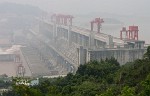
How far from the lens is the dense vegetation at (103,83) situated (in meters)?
5.08

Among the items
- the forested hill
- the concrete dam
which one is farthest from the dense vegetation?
the forested hill

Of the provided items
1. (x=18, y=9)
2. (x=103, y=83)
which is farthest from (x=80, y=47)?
(x=18, y=9)

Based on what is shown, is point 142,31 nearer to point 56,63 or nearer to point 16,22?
point 56,63

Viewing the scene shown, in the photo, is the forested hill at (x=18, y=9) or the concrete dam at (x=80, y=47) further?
the forested hill at (x=18, y=9)

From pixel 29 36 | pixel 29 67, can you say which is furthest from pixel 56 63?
pixel 29 36

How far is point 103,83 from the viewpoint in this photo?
938 cm

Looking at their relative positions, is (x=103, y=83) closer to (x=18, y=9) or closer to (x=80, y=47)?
(x=80, y=47)

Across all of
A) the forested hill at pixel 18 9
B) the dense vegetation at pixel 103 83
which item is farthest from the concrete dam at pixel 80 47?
the forested hill at pixel 18 9

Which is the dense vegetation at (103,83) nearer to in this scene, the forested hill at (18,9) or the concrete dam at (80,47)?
the concrete dam at (80,47)

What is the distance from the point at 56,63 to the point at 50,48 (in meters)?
4.30

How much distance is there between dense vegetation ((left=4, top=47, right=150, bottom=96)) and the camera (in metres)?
5.08

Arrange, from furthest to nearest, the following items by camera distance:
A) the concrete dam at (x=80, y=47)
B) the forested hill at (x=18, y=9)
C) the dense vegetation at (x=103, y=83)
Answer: the forested hill at (x=18, y=9), the concrete dam at (x=80, y=47), the dense vegetation at (x=103, y=83)

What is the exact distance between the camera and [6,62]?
2631 cm

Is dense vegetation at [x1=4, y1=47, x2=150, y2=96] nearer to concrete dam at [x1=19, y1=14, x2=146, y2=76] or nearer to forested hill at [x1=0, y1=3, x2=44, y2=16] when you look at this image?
concrete dam at [x1=19, y1=14, x2=146, y2=76]
